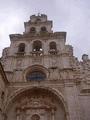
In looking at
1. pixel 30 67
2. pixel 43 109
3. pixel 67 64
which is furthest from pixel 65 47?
pixel 43 109

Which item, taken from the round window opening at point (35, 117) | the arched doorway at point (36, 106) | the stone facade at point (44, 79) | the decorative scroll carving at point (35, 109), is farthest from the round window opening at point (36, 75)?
the round window opening at point (35, 117)

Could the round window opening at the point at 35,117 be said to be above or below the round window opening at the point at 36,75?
below

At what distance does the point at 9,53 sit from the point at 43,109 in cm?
766

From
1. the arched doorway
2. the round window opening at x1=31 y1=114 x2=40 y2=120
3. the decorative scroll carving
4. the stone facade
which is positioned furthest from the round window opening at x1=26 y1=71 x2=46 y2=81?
the round window opening at x1=31 y1=114 x2=40 y2=120

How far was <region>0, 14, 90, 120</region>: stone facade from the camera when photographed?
17.9 m

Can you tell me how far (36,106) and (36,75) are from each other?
3.44m

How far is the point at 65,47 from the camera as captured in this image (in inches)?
904

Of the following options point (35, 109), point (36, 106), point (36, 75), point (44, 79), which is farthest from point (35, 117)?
point (36, 75)

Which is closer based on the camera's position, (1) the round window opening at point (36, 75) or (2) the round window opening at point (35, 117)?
(2) the round window opening at point (35, 117)

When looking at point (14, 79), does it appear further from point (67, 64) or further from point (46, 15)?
point (46, 15)

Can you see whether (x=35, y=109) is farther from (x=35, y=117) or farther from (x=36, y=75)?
(x=36, y=75)

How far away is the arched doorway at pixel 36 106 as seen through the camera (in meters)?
17.9

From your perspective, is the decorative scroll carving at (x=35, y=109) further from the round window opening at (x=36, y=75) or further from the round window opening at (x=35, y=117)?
the round window opening at (x=36, y=75)

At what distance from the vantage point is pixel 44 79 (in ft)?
65.5
